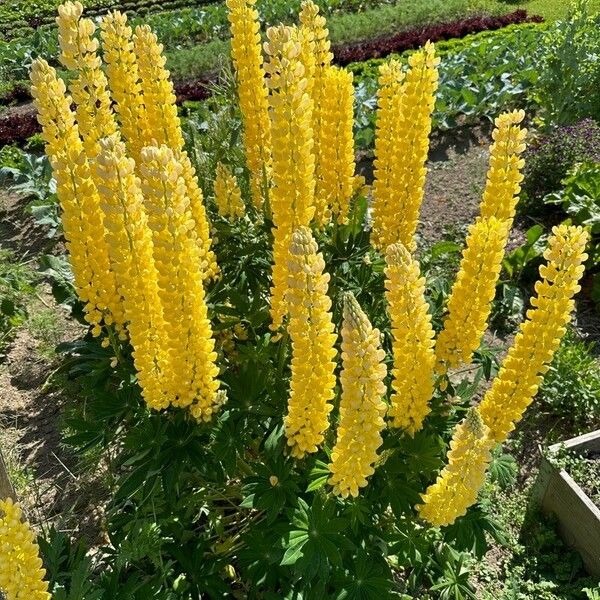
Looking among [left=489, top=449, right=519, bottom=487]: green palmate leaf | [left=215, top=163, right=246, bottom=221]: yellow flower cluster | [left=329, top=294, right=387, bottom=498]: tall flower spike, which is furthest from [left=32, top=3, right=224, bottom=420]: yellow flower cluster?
[left=489, top=449, right=519, bottom=487]: green palmate leaf

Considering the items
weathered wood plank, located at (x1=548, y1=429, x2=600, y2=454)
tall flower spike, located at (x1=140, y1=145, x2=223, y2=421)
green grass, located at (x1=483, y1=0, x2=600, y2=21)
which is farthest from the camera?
green grass, located at (x1=483, y1=0, x2=600, y2=21)

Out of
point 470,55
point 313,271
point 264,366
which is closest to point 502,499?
point 264,366

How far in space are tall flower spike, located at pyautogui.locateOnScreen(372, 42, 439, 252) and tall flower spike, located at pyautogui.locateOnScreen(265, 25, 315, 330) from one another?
54 centimetres

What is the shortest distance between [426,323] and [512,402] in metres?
0.61

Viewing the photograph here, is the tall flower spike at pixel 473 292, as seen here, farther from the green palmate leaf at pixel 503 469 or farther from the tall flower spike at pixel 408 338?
the green palmate leaf at pixel 503 469

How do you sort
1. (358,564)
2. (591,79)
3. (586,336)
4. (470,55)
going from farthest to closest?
(470,55) → (591,79) → (586,336) → (358,564)

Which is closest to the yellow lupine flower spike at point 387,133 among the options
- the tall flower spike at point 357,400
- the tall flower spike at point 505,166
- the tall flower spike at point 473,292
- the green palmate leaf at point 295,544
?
the tall flower spike at point 505,166

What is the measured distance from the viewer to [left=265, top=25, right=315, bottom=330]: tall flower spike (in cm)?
252

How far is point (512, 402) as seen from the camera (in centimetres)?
277

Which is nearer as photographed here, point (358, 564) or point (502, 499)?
point (358, 564)

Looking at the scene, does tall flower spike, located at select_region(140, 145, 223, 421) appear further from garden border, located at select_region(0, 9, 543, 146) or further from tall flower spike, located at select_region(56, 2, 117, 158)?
garden border, located at select_region(0, 9, 543, 146)

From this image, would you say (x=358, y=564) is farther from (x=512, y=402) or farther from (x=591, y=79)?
(x=591, y=79)

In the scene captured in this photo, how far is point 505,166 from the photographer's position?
281cm

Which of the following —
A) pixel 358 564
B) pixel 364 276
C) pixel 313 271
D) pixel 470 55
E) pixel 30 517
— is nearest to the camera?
pixel 313 271
